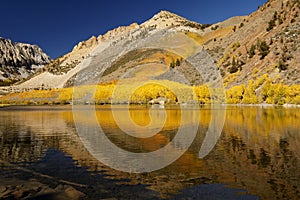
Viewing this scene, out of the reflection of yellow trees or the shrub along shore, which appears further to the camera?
the shrub along shore

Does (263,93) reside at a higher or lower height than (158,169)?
higher

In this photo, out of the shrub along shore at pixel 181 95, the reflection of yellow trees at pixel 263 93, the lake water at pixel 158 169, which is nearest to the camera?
the lake water at pixel 158 169

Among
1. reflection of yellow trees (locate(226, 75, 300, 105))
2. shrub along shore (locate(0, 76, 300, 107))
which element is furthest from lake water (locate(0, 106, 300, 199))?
shrub along shore (locate(0, 76, 300, 107))

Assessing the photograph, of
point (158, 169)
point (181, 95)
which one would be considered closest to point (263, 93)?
point (181, 95)

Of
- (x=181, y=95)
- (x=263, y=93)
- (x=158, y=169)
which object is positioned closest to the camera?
(x=158, y=169)

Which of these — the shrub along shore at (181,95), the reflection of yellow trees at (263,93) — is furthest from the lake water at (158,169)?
the shrub along shore at (181,95)

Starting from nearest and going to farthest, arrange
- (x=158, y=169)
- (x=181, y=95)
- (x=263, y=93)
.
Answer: (x=158, y=169) < (x=263, y=93) < (x=181, y=95)

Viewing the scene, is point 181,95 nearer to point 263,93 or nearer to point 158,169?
point 263,93

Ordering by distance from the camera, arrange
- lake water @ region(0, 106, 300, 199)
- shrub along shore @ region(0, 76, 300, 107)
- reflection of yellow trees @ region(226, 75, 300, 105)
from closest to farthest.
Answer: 1. lake water @ region(0, 106, 300, 199)
2. reflection of yellow trees @ region(226, 75, 300, 105)
3. shrub along shore @ region(0, 76, 300, 107)

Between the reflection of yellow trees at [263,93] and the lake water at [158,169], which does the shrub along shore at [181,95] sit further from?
the lake water at [158,169]

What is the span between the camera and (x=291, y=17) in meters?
130

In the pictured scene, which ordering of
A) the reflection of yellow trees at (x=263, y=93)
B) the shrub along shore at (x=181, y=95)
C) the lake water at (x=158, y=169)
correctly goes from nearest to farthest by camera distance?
the lake water at (x=158, y=169) < the reflection of yellow trees at (x=263, y=93) < the shrub along shore at (x=181, y=95)

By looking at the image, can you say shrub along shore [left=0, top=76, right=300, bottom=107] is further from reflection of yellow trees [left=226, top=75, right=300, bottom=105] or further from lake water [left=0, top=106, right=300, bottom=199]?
lake water [left=0, top=106, right=300, bottom=199]

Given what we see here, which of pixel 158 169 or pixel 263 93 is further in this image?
pixel 263 93
